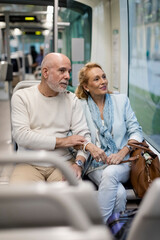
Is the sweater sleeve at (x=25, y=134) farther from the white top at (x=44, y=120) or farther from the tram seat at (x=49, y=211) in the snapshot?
the tram seat at (x=49, y=211)

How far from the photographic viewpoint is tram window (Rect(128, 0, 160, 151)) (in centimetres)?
442

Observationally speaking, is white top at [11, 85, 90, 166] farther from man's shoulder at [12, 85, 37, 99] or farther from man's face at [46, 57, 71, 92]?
man's face at [46, 57, 71, 92]

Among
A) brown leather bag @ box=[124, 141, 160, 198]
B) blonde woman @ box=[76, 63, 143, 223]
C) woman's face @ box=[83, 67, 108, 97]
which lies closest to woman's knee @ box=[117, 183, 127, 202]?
blonde woman @ box=[76, 63, 143, 223]

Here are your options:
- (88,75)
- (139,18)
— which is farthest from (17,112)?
(139,18)

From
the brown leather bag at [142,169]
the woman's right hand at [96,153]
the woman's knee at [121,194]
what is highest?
the woman's right hand at [96,153]

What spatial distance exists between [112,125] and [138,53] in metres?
1.83

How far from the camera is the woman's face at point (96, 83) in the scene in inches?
124

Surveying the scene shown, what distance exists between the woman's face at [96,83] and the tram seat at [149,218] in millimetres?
1828

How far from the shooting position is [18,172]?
113 inches

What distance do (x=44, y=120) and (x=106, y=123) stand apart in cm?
52

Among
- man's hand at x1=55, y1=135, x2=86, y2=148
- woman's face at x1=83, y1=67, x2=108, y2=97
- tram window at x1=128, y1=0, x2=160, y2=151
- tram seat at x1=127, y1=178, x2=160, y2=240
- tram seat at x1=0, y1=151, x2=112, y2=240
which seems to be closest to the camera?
tram seat at x1=0, y1=151, x2=112, y2=240

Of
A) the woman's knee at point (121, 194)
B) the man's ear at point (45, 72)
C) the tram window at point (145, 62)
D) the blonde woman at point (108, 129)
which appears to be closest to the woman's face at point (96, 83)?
the blonde woman at point (108, 129)

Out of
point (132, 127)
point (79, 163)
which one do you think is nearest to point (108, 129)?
point (132, 127)

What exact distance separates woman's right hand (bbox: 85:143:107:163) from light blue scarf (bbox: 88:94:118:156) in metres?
0.15
